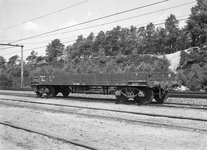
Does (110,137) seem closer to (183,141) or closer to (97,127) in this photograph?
(97,127)

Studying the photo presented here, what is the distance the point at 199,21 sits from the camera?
5834 cm

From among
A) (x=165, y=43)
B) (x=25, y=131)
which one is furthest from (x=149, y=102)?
(x=165, y=43)

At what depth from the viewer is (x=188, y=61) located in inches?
1758

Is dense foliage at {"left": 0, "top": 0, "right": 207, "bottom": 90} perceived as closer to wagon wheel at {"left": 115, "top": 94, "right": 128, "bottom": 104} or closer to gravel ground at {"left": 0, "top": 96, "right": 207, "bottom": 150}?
wagon wheel at {"left": 115, "top": 94, "right": 128, "bottom": 104}

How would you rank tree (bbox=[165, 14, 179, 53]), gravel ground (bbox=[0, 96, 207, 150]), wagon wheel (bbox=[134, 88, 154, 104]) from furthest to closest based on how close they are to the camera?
tree (bbox=[165, 14, 179, 53]) → wagon wheel (bbox=[134, 88, 154, 104]) → gravel ground (bbox=[0, 96, 207, 150])

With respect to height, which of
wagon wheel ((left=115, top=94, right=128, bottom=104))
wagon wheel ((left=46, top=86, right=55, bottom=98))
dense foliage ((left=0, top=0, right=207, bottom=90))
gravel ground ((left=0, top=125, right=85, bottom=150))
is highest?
dense foliage ((left=0, top=0, right=207, bottom=90))

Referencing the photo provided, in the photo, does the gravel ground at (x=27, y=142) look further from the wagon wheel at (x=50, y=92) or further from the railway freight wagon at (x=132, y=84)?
the wagon wheel at (x=50, y=92)

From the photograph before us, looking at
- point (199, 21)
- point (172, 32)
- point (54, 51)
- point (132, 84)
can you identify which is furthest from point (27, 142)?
point (54, 51)

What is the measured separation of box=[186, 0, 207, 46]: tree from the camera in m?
56.6

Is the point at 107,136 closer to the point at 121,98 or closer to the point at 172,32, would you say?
the point at 121,98

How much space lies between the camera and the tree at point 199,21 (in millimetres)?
56562

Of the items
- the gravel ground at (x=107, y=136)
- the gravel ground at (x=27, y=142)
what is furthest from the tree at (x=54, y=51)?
the gravel ground at (x=27, y=142)

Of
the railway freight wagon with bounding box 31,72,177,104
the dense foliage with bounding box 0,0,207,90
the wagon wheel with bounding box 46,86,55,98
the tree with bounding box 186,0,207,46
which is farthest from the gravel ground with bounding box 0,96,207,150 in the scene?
the tree with bounding box 186,0,207,46

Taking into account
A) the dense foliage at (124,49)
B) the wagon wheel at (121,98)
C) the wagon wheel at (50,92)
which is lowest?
the wagon wheel at (121,98)
